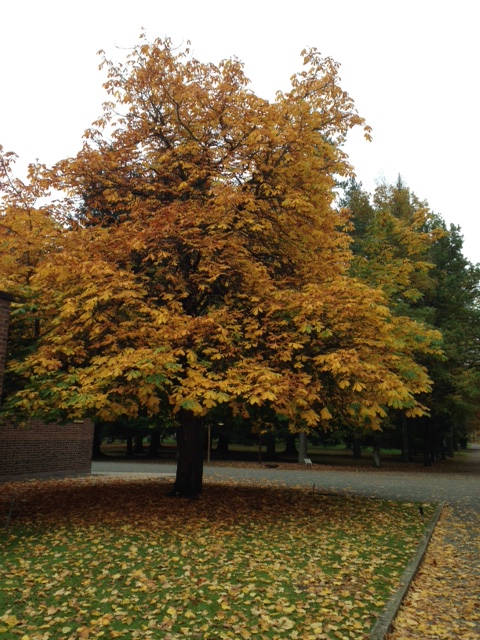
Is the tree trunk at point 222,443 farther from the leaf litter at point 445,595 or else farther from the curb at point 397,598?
the curb at point 397,598

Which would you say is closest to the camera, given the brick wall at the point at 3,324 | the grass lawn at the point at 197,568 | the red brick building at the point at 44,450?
the grass lawn at the point at 197,568

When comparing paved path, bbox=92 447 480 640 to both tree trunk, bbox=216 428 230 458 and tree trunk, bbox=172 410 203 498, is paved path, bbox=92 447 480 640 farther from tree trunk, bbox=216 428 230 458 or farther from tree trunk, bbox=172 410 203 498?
tree trunk, bbox=216 428 230 458

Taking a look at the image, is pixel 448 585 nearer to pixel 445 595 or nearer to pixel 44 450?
pixel 445 595

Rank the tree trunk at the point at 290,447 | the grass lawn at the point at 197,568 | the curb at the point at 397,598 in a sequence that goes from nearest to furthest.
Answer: the curb at the point at 397,598, the grass lawn at the point at 197,568, the tree trunk at the point at 290,447

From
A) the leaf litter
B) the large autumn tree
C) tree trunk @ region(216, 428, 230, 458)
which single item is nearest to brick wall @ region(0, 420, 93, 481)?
the large autumn tree

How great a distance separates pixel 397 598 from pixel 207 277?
23.8 feet

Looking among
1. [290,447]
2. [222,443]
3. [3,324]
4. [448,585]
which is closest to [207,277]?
[3,324]

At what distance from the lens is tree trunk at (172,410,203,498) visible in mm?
12922

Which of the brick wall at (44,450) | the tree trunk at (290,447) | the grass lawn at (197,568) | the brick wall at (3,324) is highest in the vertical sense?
the brick wall at (3,324)

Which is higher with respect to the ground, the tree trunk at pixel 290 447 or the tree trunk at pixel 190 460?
the tree trunk at pixel 190 460

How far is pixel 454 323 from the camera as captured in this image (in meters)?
28.8

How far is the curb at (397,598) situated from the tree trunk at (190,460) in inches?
221

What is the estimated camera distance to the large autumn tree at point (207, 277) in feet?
31.3

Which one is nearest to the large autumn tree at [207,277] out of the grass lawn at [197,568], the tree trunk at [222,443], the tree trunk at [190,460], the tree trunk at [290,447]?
the tree trunk at [190,460]
